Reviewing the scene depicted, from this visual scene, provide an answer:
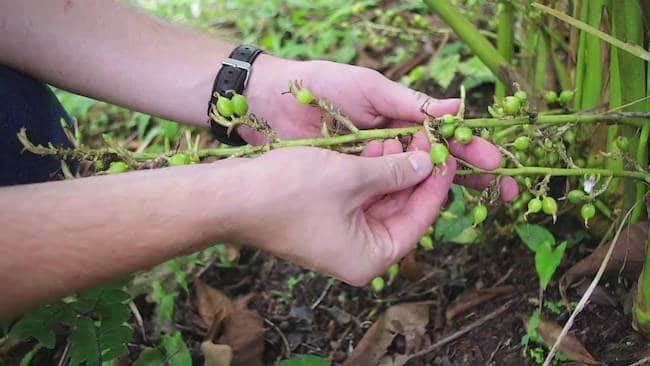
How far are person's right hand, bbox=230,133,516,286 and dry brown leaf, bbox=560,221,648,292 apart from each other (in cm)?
39

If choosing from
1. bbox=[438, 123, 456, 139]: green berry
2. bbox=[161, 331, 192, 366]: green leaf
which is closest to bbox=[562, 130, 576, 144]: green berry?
bbox=[438, 123, 456, 139]: green berry

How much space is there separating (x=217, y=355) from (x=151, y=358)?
0.12 metres

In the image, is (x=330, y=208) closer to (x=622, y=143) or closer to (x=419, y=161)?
(x=419, y=161)

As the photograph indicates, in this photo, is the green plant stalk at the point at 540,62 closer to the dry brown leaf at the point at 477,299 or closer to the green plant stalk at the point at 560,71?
the green plant stalk at the point at 560,71

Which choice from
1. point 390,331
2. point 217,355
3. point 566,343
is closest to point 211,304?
point 217,355

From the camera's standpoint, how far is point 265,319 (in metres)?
1.47

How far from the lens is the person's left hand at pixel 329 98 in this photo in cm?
115

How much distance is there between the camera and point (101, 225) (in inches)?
33.9

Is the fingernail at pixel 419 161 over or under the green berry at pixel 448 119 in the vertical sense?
under

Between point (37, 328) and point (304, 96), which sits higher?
point (304, 96)

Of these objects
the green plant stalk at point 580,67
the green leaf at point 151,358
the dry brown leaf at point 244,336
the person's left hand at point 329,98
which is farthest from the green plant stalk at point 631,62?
the green leaf at point 151,358

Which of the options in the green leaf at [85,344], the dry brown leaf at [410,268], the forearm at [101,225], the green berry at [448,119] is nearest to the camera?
the forearm at [101,225]

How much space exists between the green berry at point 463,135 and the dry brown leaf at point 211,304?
2.28ft

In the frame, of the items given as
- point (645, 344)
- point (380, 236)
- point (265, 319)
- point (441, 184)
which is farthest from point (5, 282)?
point (645, 344)
